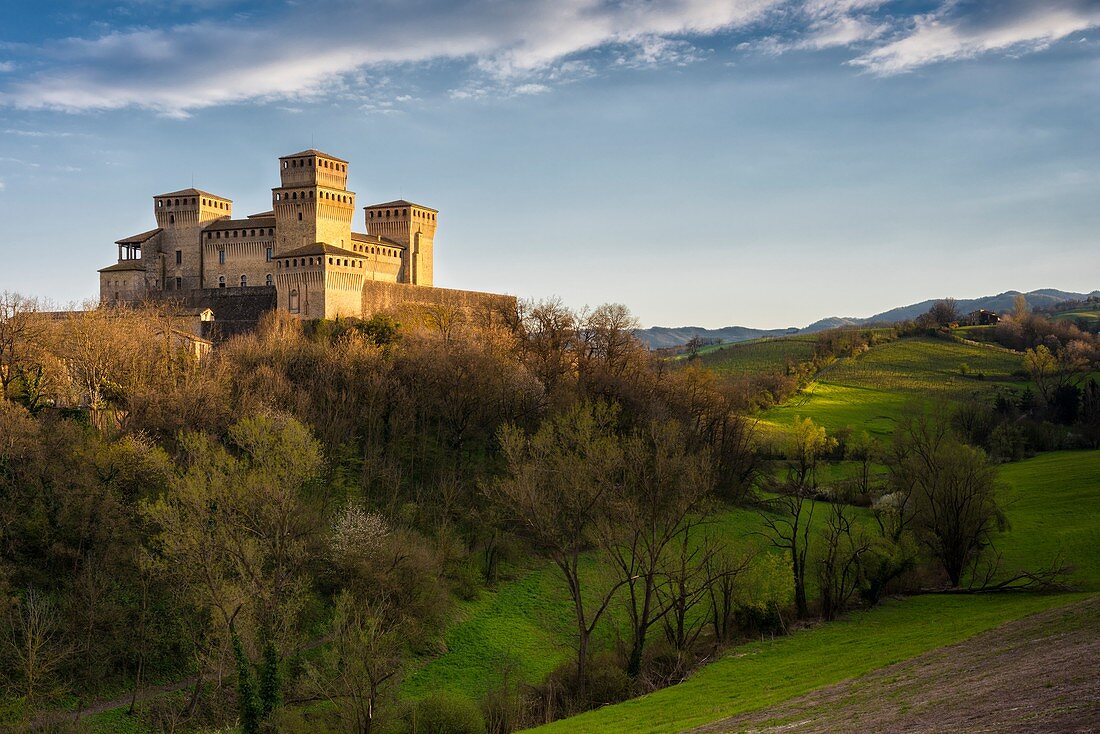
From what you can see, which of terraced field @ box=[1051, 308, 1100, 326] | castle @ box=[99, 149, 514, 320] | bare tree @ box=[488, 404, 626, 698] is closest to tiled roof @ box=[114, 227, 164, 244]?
castle @ box=[99, 149, 514, 320]

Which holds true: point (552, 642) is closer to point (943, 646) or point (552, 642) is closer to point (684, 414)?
point (943, 646)

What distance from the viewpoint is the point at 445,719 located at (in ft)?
83.7

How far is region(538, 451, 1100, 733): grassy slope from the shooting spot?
23969mm

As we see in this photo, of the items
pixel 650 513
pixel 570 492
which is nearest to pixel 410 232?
pixel 570 492

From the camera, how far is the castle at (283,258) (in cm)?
5781

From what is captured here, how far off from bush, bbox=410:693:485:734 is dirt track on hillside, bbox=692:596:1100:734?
25.7ft

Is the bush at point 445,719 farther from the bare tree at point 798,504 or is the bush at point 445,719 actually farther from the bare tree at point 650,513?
the bare tree at point 798,504

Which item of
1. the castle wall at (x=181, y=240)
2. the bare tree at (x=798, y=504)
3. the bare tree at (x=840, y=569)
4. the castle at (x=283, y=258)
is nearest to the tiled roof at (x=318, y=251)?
the castle at (x=283, y=258)

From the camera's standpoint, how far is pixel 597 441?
35781 millimetres

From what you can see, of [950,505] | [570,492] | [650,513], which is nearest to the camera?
[570,492]

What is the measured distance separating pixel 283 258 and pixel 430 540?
26.9 m

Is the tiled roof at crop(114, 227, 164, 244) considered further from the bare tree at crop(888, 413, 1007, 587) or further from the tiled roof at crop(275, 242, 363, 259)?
the bare tree at crop(888, 413, 1007, 587)

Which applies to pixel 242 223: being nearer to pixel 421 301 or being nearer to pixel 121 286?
pixel 121 286

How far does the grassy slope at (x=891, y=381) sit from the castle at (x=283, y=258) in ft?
105
